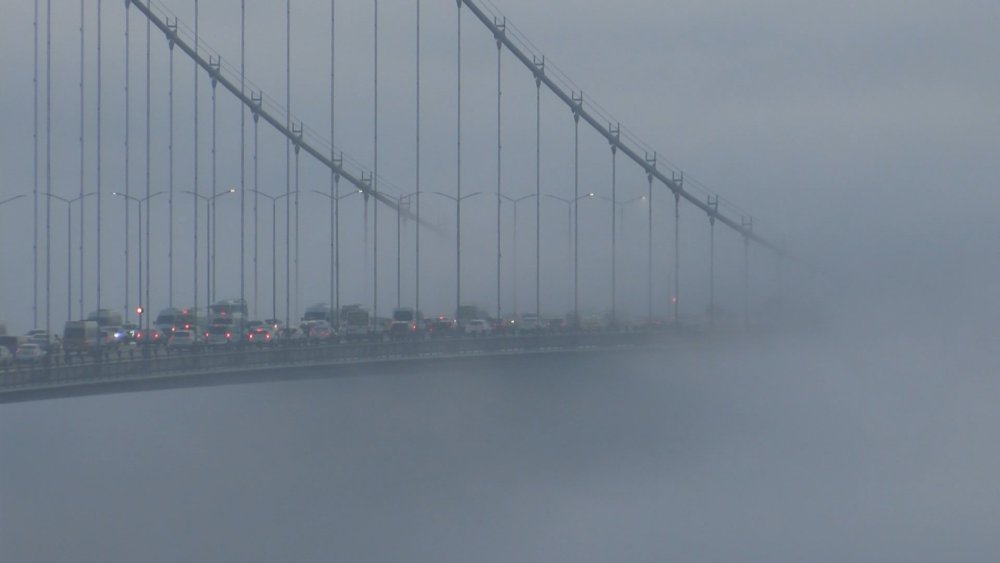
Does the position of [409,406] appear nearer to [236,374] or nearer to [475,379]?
[475,379]

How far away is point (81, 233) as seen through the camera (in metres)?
39.0

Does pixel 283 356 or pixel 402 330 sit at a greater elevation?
pixel 402 330

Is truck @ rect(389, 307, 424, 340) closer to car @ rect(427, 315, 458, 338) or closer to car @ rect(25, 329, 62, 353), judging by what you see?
car @ rect(427, 315, 458, 338)

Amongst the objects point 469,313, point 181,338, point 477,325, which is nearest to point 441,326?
point 477,325

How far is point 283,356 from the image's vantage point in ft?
103

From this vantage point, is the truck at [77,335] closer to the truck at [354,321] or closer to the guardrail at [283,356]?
the guardrail at [283,356]

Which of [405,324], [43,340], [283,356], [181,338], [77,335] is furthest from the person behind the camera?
[405,324]

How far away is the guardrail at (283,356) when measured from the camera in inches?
1031

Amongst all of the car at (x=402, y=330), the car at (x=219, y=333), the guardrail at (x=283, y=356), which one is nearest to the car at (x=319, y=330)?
the car at (x=402, y=330)

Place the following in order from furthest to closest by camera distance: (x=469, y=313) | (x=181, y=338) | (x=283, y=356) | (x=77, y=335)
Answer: (x=469, y=313)
(x=181, y=338)
(x=77, y=335)
(x=283, y=356)

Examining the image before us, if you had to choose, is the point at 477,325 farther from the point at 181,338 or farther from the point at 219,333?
the point at 181,338

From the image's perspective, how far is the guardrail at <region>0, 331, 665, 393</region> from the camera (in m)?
26.2

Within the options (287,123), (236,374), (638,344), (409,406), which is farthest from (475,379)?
(287,123)

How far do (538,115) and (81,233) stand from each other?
532 inches
